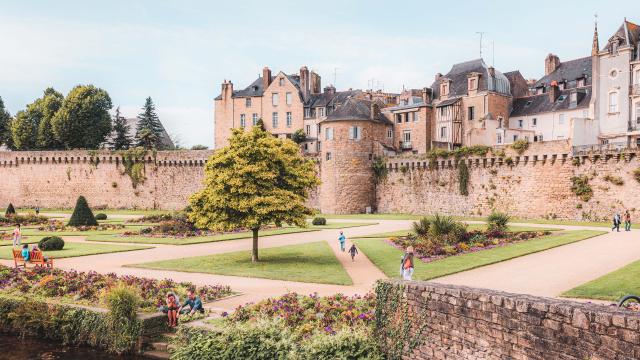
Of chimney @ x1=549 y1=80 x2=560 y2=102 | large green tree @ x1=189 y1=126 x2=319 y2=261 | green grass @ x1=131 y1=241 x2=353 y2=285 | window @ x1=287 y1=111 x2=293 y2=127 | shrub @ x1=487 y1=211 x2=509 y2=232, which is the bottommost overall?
green grass @ x1=131 y1=241 x2=353 y2=285

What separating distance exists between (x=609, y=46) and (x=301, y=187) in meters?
36.4

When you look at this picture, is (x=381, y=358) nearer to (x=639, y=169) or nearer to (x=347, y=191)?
(x=639, y=169)

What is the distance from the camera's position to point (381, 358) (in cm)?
1218

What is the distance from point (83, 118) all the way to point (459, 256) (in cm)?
6350

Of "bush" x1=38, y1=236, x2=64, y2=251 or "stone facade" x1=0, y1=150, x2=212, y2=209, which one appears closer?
"bush" x1=38, y1=236, x2=64, y2=251

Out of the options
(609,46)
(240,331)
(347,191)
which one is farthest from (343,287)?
(609,46)

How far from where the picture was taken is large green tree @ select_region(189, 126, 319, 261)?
2441 centimetres

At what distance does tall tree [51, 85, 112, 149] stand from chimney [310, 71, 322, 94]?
92.0ft

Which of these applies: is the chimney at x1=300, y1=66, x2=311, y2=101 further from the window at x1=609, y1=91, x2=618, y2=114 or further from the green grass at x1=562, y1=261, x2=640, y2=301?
the green grass at x1=562, y1=261, x2=640, y2=301

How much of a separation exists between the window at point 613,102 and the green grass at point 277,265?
33648mm

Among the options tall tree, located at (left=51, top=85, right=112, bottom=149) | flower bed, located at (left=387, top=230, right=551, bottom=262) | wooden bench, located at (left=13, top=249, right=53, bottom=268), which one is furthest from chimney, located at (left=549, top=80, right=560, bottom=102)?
tall tree, located at (left=51, top=85, right=112, bottom=149)

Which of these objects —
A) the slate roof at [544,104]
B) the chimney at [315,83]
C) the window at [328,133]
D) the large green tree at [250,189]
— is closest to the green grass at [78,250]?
the large green tree at [250,189]

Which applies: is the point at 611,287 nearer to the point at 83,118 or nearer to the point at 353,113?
the point at 353,113

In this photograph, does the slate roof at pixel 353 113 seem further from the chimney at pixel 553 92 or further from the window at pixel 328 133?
the chimney at pixel 553 92
